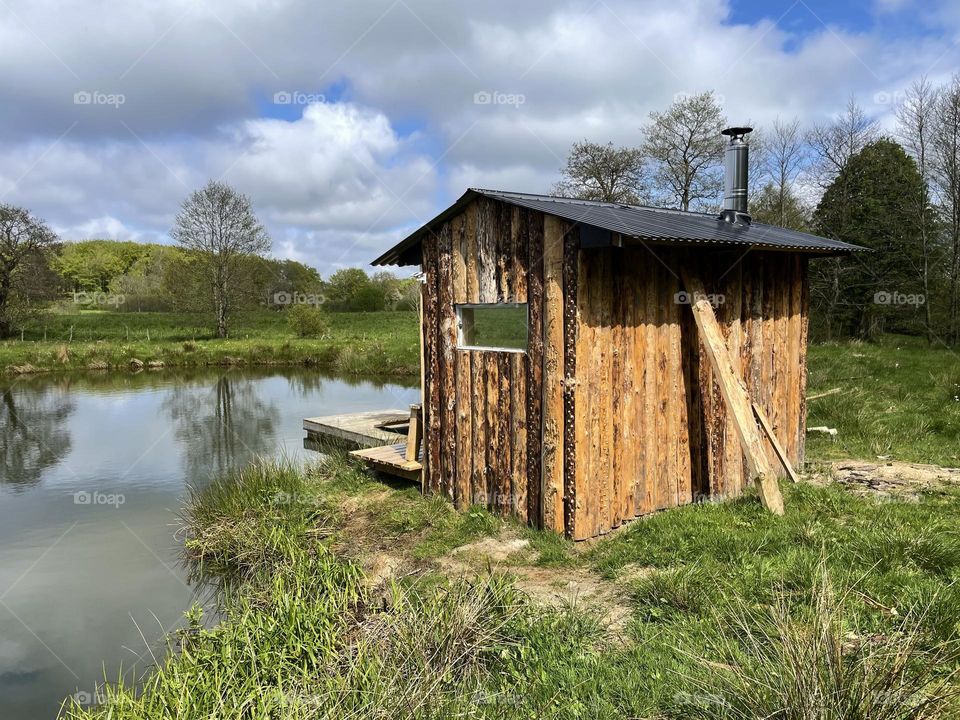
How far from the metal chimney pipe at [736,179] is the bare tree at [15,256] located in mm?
32182

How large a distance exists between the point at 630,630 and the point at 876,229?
77.3 ft

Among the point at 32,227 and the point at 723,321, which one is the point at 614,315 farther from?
the point at 32,227

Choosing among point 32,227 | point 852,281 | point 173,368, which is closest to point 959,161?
point 852,281

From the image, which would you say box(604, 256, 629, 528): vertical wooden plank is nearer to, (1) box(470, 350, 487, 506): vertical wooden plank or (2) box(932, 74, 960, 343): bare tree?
(1) box(470, 350, 487, 506): vertical wooden plank

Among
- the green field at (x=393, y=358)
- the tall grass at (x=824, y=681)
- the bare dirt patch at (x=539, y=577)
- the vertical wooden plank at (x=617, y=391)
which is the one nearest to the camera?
the tall grass at (x=824, y=681)

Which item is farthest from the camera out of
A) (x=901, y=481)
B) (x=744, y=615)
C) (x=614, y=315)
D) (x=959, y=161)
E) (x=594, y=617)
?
(x=959, y=161)

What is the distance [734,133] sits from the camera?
8727mm

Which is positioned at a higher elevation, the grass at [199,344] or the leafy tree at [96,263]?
the leafy tree at [96,263]

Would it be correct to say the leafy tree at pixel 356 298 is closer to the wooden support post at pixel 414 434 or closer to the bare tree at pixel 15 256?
the bare tree at pixel 15 256

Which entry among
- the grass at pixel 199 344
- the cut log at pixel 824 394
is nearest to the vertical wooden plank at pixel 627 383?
the cut log at pixel 824 394

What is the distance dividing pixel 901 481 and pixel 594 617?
15.6 ft

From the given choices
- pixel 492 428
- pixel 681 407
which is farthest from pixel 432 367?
pixel 681 407

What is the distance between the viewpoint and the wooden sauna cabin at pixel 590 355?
6.21 meters

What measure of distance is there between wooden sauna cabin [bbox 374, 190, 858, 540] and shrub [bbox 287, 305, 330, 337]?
2382 cm
